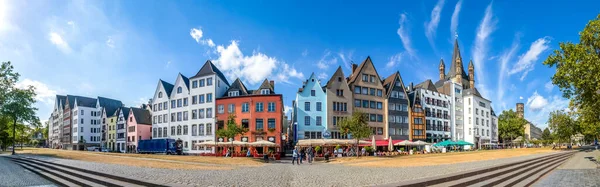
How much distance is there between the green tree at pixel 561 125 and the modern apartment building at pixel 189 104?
192ft

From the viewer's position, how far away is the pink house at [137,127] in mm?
70750

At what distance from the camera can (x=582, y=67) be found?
924 inches

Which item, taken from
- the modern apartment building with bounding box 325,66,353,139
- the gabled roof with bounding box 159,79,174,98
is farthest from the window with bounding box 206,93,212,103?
the modern apartment building with bounding box 325,66,353,139

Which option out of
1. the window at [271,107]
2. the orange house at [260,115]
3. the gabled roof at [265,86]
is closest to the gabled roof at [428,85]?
the gabled roof at [265,86]

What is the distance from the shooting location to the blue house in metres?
52.8

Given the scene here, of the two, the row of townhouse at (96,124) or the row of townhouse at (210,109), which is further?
the row of townhouse at (96,124)

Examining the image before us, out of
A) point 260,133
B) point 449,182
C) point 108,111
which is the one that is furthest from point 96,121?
point 449,182

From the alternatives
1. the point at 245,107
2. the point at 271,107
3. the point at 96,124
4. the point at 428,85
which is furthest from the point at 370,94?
the point at 96,124

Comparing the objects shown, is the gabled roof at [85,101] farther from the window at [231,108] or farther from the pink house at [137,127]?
the window at [231,108]

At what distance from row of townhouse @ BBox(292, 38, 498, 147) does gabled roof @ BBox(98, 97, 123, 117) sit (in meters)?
58.1

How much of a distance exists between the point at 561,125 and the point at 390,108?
96.3ft

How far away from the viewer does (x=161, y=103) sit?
6444 centimetres

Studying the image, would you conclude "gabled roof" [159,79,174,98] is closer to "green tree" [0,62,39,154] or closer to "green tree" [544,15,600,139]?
"green tree" [0,62,39,154]

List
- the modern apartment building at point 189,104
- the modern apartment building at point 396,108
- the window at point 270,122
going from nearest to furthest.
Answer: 1. the window at point 270,122
2. the modern apartment building at point 189,104
3. the modern apartment building at point 396,108
